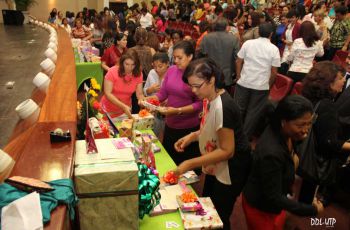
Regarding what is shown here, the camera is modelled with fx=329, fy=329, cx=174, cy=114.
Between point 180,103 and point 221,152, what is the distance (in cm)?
106

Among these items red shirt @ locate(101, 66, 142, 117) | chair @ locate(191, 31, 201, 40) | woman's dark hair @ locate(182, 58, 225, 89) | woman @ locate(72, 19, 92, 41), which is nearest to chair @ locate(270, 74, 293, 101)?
red shirt @ locate(101, 66, 142, 117)

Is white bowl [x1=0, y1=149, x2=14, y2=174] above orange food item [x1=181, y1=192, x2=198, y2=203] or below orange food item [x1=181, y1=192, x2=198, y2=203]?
above

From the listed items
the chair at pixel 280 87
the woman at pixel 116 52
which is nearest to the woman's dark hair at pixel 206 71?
the chair at pixel 280 87

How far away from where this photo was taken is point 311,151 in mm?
2479

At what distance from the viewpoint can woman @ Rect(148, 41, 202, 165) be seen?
9.11 ft

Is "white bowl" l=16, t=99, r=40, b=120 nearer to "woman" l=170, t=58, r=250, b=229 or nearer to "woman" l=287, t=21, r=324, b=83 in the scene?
"woman" l=170, t=58, r=250, b=229

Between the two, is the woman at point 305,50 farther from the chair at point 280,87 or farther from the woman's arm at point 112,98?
the woman's arm at point 112,98

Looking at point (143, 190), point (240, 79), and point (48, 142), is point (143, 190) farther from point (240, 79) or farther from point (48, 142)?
point (240, 79)

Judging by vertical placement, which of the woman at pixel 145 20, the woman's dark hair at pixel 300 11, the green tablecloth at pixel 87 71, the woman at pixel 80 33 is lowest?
the green tablecloth at pixel 87 71

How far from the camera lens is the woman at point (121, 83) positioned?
320cm

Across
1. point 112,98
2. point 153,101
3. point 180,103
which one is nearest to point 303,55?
point 180,103

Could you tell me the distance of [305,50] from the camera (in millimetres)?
4684

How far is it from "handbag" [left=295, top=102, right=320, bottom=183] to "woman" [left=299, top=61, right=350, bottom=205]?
0.04m

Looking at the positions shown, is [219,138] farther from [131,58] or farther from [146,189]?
[131,58]
